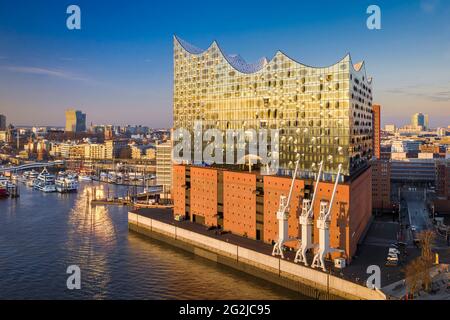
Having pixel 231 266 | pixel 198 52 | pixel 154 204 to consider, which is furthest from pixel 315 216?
pixel 154 204

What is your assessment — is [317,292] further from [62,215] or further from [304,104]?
[62,215]

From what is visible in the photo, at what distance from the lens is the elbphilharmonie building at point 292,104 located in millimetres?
23109

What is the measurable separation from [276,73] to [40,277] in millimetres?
16590

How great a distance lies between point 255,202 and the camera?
26422mm

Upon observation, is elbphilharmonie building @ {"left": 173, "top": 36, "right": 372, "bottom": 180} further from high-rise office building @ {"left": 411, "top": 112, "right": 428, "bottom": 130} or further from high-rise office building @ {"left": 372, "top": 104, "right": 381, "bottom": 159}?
high-rise office building @ {"left": 411, "top": 112, "right": 428, "bottom": 130}

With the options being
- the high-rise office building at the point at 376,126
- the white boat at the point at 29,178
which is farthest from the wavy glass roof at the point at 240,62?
the white boat at the point at 29,178

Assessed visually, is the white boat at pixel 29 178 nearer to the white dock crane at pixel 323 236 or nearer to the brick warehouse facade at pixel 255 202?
the brick warehouse facade at pixel 255 202

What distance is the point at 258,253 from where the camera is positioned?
23.5 m

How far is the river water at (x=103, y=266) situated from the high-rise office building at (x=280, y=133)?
3636mm

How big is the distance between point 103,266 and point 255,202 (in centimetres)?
912

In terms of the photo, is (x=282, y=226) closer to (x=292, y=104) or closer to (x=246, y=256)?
(x=246, y=256)

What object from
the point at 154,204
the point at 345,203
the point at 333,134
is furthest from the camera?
the point at 154,204
